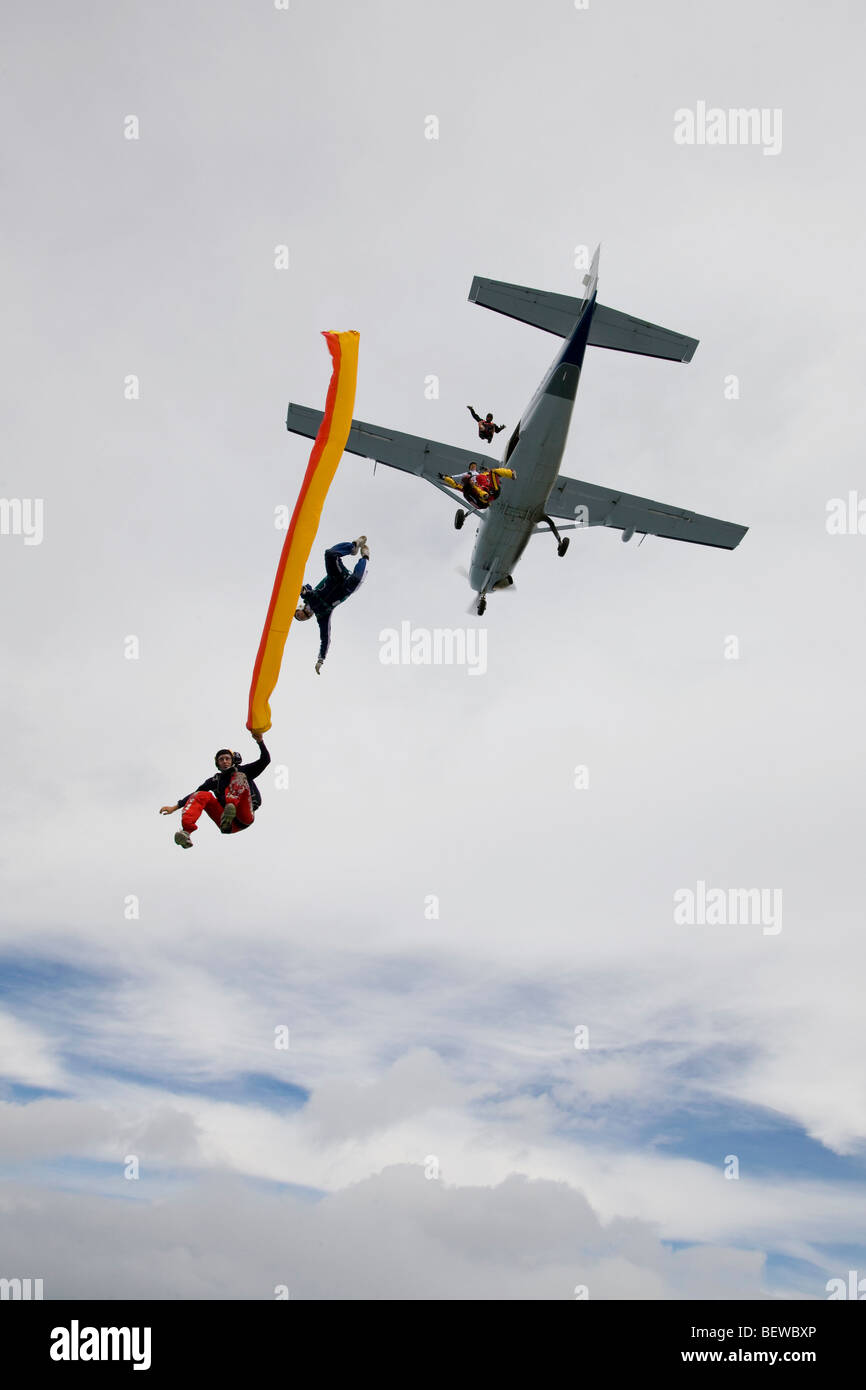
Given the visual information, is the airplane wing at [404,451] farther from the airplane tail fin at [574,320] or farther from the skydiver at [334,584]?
the skydiver at [334,584]

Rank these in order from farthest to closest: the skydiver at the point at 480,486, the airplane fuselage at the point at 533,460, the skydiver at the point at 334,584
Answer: the airplane fuselage at the point at 533,460 → the skydiver at the point at 480,486 → the skydiver at the point at 334,584

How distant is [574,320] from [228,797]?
86.6 ft

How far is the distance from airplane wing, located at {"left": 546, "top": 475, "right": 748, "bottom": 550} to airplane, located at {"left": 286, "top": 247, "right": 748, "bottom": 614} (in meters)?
0.04

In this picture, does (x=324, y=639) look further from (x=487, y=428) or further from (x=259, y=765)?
(x=487, y=428)

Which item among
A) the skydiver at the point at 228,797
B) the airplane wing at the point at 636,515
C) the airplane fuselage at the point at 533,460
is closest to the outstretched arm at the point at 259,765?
the skydiver at the point at 228,797

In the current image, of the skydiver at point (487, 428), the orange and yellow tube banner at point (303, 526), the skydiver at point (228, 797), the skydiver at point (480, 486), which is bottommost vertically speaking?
the skydiver at point (228, 797)

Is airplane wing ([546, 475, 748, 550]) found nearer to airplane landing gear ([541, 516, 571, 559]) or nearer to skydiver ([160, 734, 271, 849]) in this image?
airplane landing gear ([541, 516, 571, 559])

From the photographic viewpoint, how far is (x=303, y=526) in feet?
49.3

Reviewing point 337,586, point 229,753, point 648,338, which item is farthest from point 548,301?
point 229,753

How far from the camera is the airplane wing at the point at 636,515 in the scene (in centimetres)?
4119

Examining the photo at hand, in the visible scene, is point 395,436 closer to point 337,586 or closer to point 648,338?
point 648,338

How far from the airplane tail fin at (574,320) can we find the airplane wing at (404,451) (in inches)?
216

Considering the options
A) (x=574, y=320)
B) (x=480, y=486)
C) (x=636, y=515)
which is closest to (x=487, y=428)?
(x=480, y=486)
